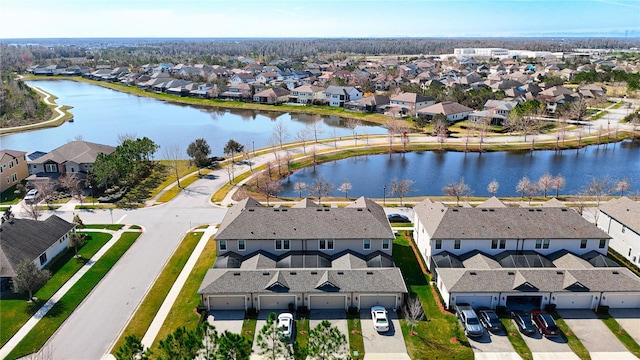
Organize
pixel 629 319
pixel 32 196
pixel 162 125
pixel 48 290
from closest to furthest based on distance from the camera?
pixel 629 319 < pixel 48 290 < pixel 32 196 < pixel 162 125

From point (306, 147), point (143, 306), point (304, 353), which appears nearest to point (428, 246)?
point (304, 353)

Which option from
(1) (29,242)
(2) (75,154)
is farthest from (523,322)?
(2) (75,154)

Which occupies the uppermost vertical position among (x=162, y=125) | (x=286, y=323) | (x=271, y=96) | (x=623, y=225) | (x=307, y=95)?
(x=307, y=95)

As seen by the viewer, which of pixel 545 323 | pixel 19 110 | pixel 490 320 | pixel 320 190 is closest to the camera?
pixel 545 323

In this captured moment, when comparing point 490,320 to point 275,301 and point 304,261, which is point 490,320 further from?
point 275,301

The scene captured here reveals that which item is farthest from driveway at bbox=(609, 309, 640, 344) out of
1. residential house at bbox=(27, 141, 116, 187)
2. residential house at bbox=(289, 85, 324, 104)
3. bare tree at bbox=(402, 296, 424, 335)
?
residential house at bbox=(289, 85, 324, 104)
